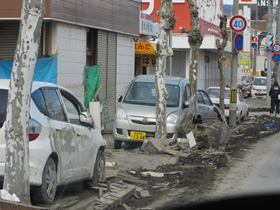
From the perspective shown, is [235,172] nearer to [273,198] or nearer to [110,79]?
[273,198]

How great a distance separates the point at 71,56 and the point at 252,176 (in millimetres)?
8403

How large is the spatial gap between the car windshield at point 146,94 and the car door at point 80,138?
22.9 feet

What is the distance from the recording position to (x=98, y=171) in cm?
1010

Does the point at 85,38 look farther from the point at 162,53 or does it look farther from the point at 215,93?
the point at 215,93

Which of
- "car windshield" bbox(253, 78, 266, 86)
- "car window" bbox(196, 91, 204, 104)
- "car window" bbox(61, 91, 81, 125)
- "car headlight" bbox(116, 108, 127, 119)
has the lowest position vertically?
"car windshield" bbox(253, 78, 266, 86)

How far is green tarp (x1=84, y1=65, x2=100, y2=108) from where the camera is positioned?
66.0 ft

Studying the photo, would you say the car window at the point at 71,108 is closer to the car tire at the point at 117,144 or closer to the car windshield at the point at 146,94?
the car tire at the point at 117,144

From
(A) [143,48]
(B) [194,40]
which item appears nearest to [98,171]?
(B) [194,40]

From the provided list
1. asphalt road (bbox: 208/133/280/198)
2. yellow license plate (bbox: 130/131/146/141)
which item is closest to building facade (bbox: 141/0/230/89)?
yellow license plate (bbox: 130/131/146/141)

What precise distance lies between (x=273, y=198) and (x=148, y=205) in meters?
5.53

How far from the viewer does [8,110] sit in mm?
7555

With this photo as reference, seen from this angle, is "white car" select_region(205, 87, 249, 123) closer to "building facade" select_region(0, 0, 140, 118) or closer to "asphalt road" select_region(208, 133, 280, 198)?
"building facade" select_region(0, 0, 140, 118)

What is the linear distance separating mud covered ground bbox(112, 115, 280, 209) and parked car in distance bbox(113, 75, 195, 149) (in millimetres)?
1071

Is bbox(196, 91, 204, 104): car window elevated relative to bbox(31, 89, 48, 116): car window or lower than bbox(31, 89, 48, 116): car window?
lower
